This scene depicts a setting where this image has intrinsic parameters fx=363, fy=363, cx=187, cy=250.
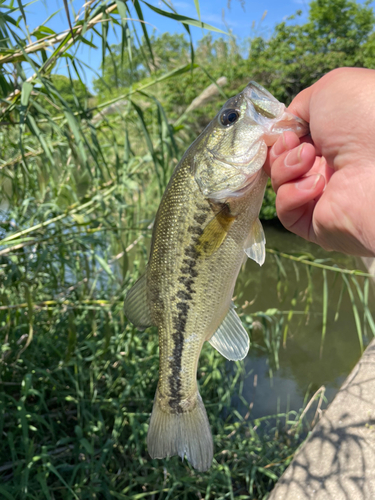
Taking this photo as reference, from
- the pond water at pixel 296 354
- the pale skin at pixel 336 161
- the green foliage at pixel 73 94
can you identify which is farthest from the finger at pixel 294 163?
the pond water at pixel 296 354

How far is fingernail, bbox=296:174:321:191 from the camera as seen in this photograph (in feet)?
4.62

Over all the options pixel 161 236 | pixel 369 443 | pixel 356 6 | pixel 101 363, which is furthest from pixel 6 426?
pixel 356 6

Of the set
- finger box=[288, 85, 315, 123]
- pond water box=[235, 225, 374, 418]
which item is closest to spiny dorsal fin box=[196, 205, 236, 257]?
finger box=[288, 85, 315, 123]

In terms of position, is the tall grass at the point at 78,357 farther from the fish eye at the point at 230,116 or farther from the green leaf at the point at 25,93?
the fish eye at the point at 230,116

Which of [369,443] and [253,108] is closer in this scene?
[253,108]

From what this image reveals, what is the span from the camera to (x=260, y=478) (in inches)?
120

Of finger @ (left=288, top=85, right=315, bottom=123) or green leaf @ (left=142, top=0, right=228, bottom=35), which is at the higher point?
green leaf @ (left=142, top=0, right=228, bottom=35)

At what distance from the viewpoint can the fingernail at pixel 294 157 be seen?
131cm

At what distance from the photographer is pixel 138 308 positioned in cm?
150

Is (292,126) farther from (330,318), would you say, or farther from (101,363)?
(330,318)

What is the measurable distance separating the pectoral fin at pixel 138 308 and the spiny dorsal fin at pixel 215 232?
1.07ft

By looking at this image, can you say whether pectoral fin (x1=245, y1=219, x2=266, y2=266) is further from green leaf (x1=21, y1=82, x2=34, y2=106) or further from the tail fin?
green leaf (x1=21, y1=82, x2=34, y2=106)

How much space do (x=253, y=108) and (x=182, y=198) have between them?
40 centimetres

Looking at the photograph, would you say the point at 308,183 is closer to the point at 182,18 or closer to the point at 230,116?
the point at 230,116
